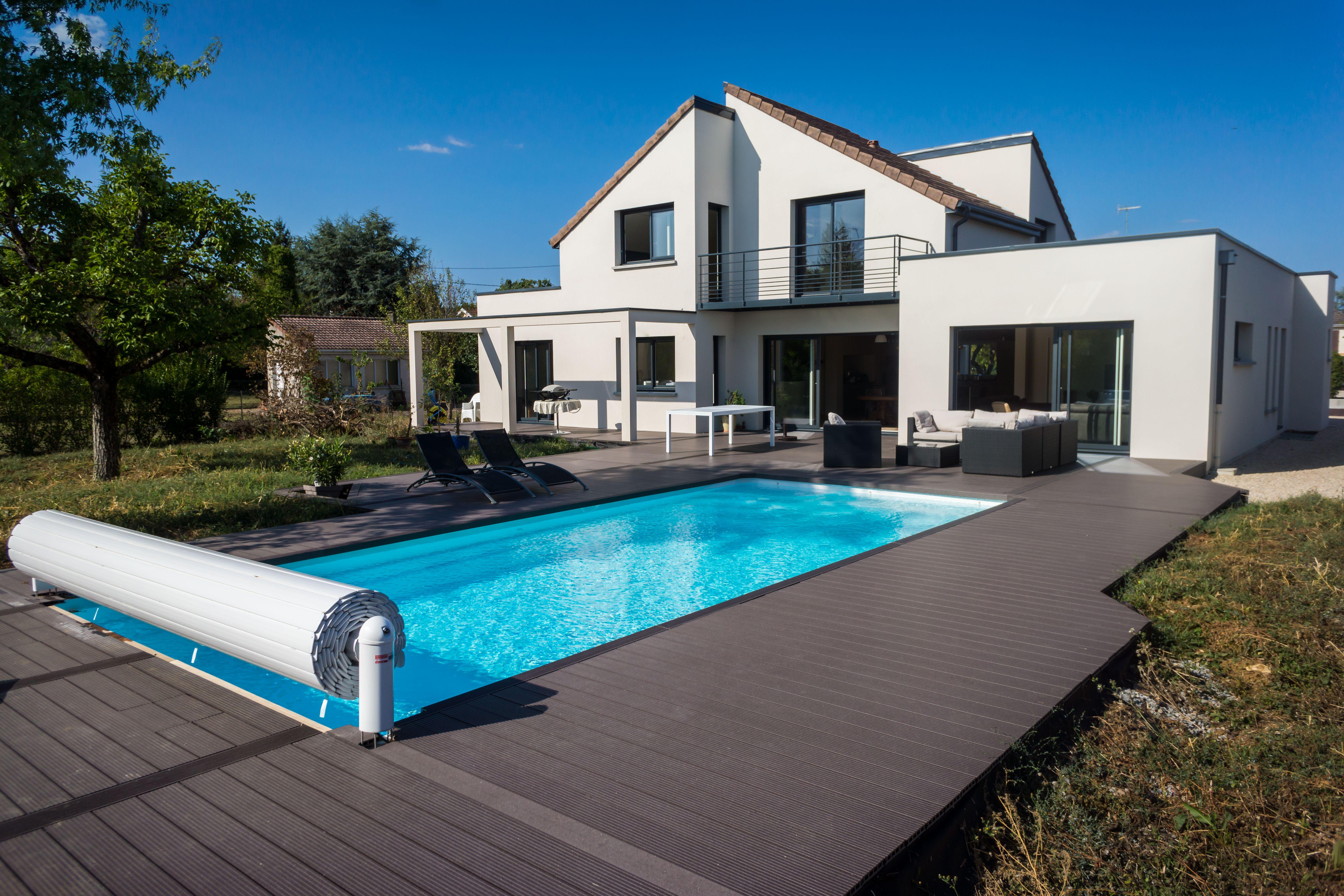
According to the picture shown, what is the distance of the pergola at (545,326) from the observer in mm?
16234

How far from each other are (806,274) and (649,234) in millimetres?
3955

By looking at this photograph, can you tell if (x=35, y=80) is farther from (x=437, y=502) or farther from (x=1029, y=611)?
(x=1029, y=611)

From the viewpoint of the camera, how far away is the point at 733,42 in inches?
855

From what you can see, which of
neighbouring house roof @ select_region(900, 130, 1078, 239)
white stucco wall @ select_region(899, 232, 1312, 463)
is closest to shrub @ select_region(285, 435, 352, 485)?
white stucco wall @ select_region(899, 232, 1312, 463)

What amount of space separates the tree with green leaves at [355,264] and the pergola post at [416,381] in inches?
946

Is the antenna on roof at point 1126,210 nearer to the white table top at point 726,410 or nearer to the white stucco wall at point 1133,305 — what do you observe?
the white stucco wall at point 1133,305

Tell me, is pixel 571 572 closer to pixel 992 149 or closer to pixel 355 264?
pixel 992 149

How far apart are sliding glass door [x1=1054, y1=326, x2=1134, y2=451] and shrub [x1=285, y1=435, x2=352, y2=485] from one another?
433 inches

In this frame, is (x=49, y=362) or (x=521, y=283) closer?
(x=49, y=362)

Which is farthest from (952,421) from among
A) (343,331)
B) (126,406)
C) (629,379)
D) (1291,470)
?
(343,331)

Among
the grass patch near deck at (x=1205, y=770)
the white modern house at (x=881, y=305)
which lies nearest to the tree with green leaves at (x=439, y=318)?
the white modern house at (x=881, y=305)

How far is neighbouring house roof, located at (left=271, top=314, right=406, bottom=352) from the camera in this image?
1363 inches

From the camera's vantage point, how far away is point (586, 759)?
3.48 m

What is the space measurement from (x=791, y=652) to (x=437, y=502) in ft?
20.9
